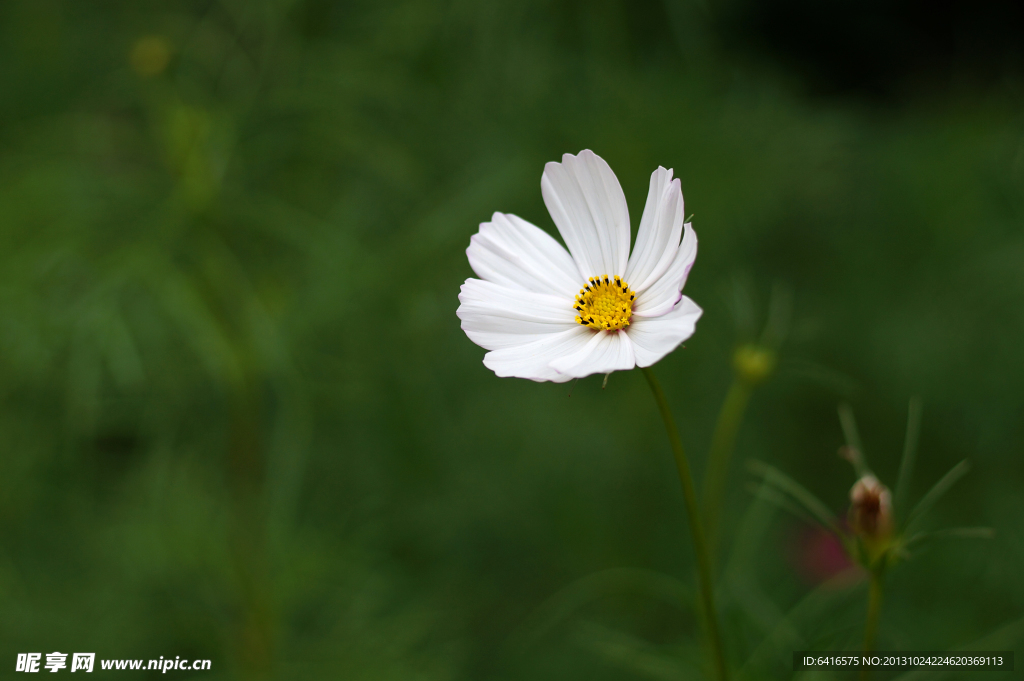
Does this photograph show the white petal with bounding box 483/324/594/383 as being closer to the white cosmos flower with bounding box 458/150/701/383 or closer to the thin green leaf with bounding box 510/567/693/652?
the white cosmos flower with bounding box 458/150/701/383

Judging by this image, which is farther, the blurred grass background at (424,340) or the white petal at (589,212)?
the blurred grass background at (424,340)

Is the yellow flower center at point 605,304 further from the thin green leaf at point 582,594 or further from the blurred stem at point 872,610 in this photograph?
the thin green leaf at point 582,594

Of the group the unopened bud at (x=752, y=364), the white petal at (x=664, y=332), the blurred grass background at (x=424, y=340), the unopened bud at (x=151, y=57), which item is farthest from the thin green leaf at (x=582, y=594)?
the unopened bud at (x=151, y=57)

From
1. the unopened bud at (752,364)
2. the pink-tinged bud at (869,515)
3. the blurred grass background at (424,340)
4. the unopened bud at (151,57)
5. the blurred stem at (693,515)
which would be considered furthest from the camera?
the blurred grass background at (424,340)

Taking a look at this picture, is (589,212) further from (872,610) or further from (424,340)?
(424,340)

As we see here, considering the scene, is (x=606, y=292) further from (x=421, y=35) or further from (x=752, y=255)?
(x=752, y=255)

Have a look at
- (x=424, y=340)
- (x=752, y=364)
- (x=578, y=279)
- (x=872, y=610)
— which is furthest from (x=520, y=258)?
(x=424, y=340)

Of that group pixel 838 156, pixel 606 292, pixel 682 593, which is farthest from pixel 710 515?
pixel 838 156
